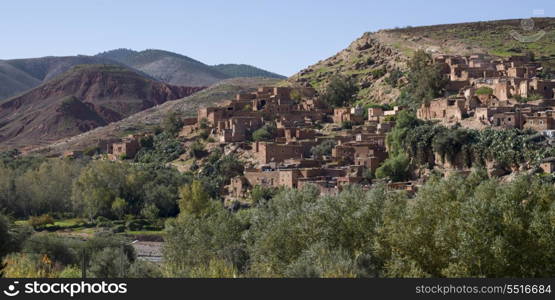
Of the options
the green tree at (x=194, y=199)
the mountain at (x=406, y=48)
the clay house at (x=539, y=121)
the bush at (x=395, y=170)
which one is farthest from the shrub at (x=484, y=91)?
the green tree at (x=194, y=199)

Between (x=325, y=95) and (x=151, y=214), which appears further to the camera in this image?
(x=325, y=95)

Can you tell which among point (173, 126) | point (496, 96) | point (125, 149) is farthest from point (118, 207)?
point (496, 96)

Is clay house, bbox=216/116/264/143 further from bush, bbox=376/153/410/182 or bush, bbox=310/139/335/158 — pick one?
bush, bbox=376/153/410/182

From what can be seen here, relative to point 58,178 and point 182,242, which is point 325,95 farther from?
point 182,242

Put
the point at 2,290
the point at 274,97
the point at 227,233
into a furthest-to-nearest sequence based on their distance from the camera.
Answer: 1. the point at 274,97
2. the point at 227,233
3. the point at 2,290

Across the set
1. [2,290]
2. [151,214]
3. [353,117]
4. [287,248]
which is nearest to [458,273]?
[287,248]

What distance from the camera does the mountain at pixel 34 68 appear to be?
6329 inches

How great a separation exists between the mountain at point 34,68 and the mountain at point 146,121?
→ 247 ft

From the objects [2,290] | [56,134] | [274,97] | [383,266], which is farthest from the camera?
[56,134]

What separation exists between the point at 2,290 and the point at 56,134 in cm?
8101

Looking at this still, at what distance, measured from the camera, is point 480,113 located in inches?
1582

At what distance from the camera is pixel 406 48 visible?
68562 millimetres

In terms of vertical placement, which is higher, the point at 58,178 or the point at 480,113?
the point at 480,113

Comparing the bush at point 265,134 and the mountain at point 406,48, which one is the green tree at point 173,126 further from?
the mountain at point 406,48
